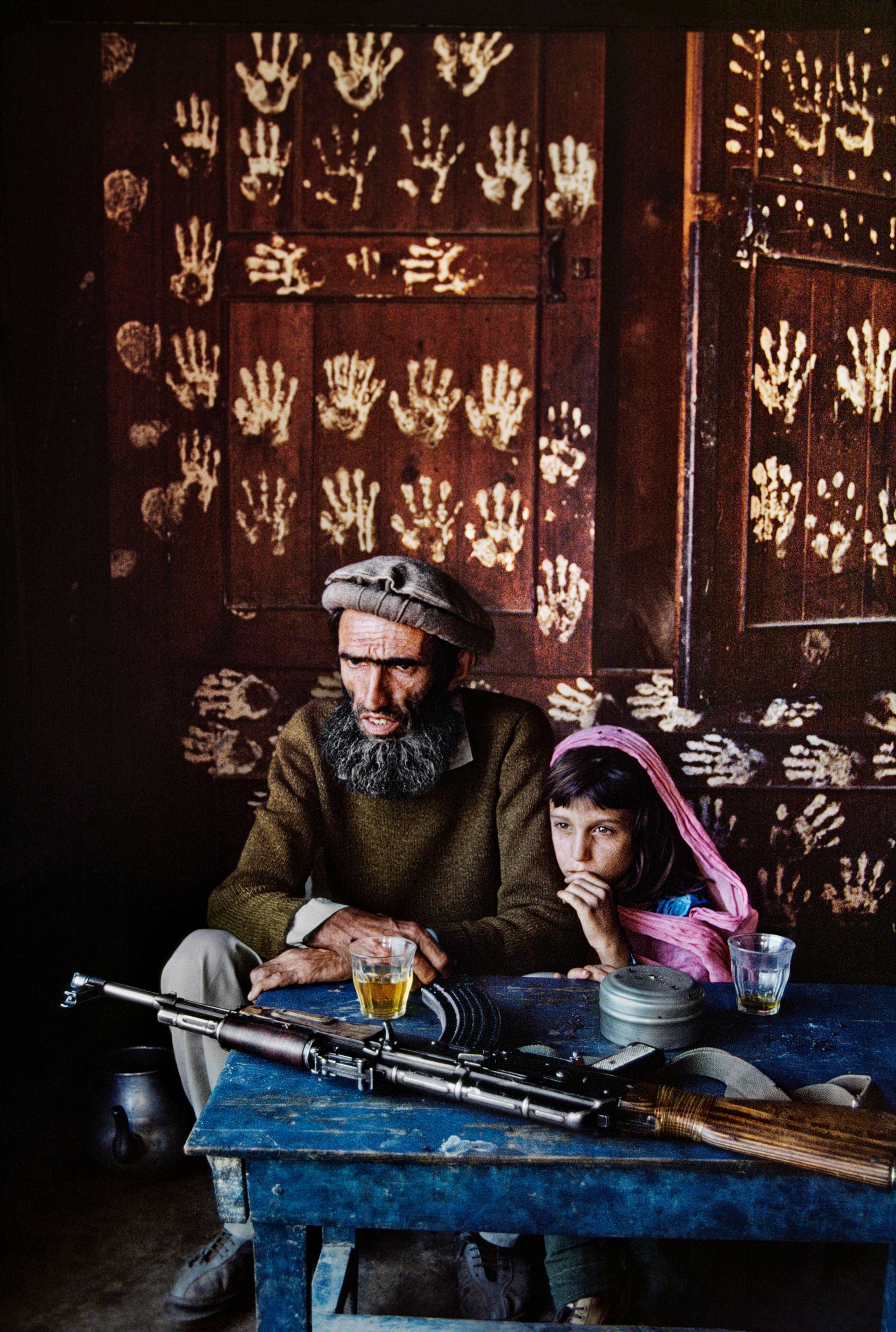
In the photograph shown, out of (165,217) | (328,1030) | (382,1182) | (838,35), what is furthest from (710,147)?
(382,1182)

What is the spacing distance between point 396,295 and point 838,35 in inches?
59.5

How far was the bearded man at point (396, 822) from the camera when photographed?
2316 mm

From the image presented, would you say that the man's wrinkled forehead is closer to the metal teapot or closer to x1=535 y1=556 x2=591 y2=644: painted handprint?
x1=535 y1=556 x2=591 y2=644: painted handprint

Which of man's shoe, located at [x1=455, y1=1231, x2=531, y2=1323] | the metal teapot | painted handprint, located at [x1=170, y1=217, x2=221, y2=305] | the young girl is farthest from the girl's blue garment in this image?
painted handprint, located at [x1=170, y1=217, x2=221, y2=305]

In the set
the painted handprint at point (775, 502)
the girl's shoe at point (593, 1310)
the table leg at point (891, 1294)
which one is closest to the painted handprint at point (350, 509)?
the painted handprint at point (775, 502)

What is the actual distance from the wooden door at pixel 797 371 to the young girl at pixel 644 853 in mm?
637

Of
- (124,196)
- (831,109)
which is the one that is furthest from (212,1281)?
(831,109)

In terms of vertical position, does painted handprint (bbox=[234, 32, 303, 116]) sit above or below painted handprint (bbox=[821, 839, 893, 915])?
above

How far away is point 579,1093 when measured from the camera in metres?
1.43

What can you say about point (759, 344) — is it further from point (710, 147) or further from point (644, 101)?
point (644, 101)

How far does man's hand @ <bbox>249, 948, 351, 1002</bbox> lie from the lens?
6.40 ft

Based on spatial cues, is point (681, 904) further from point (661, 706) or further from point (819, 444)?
point (819, 444)

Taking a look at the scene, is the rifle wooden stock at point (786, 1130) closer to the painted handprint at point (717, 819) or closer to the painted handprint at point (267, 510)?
the painted handprint at point (717, 819)

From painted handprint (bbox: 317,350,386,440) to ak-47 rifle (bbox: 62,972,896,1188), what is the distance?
1.99 metres
